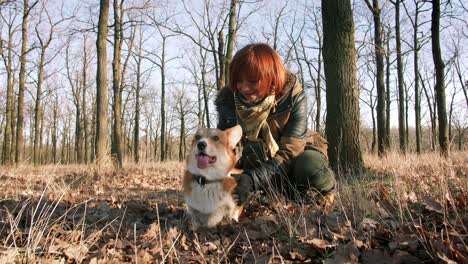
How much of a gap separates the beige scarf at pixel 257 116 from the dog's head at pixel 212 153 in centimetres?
35

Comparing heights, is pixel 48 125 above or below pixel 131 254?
above

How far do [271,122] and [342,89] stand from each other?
2.02m

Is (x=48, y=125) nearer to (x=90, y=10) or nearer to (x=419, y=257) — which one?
(x=90, y=10)

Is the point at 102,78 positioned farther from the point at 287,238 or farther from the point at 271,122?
the point at 287,238

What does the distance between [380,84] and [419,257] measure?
459 inches

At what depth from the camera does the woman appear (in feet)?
9.80

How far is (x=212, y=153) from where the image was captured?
8.71 ft

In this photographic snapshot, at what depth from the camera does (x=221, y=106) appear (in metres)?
3.42

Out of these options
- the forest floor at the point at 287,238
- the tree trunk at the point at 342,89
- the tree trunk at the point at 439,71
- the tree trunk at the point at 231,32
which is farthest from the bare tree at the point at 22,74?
the tree trunk at the point at 439,71

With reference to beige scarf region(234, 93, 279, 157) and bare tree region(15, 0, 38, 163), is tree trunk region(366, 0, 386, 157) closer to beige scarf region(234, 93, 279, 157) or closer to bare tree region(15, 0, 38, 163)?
beige scarf region(234, 93, 279, 157)

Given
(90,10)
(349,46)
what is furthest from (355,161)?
(90,10)

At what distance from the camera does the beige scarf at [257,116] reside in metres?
3.08

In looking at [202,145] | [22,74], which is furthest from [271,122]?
[22,74]

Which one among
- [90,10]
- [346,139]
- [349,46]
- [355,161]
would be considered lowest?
[355,161]
